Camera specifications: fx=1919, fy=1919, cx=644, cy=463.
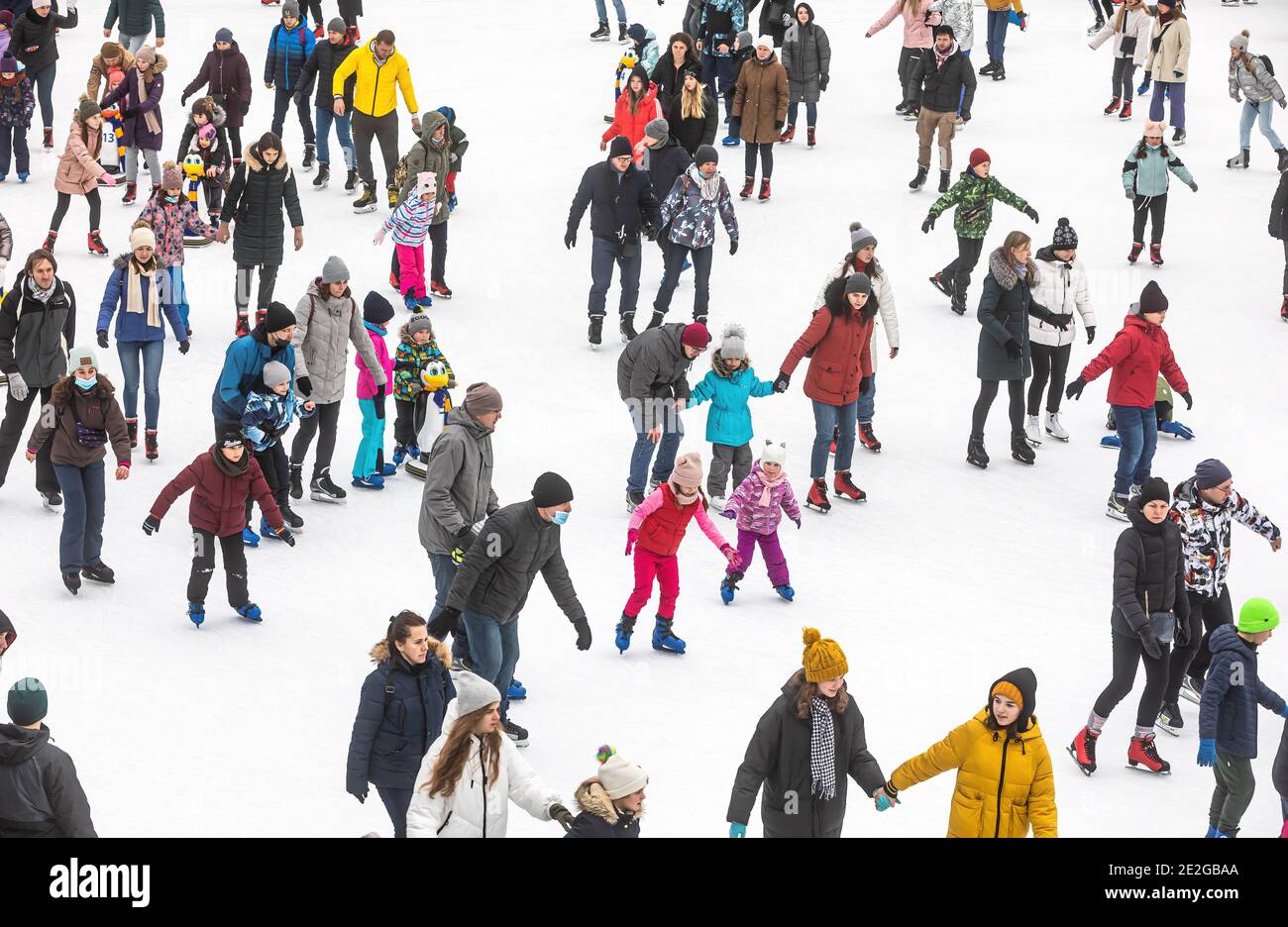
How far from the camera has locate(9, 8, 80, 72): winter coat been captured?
18.9 metres

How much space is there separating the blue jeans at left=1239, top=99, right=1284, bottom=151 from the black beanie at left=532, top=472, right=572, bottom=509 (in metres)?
12.6

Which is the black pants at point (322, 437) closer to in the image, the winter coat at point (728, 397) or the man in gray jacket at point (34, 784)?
the winter coat at point (728, 397)

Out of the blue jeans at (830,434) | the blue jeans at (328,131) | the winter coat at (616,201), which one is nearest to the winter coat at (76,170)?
the blue jeans at (328,131)

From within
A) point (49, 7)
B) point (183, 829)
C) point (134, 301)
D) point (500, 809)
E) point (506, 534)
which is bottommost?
point (183, 829)

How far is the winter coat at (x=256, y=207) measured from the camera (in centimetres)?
1444

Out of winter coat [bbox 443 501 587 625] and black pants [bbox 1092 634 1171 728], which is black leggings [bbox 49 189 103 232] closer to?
winter coat [bbox 443 501 587 625]

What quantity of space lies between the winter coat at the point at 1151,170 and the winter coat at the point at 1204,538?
6.78m

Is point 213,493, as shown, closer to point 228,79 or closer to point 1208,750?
point 1208,750

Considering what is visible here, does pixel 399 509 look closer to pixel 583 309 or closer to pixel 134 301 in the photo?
pixel 134 301

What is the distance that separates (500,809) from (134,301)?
6.54 meters

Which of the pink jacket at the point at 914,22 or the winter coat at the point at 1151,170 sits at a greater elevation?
the pink jacket at the point at 914,22

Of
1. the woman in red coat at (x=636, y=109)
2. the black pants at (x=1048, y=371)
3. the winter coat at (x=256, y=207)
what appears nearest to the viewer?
the black pants at (x=1048, y=371)

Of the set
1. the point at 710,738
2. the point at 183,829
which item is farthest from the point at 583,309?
the point at 183,829

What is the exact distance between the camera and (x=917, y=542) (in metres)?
12.6
